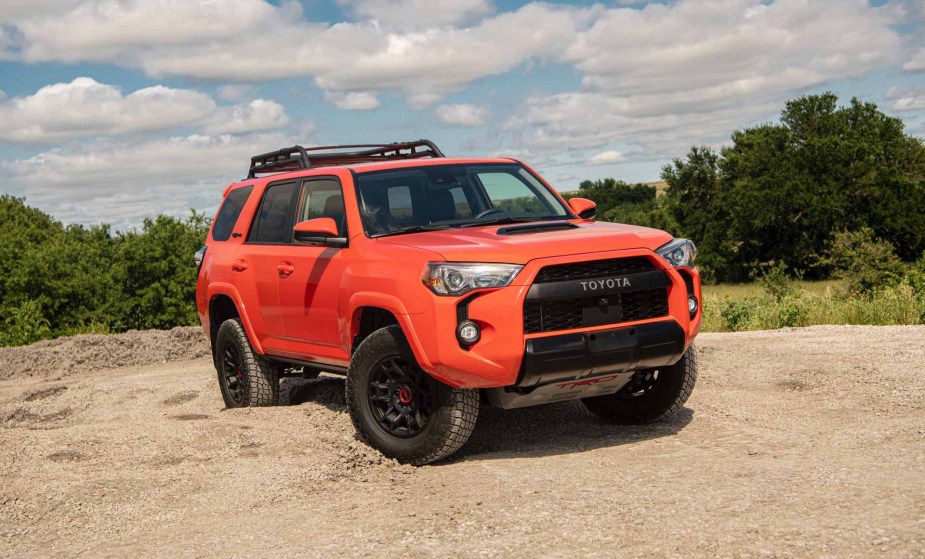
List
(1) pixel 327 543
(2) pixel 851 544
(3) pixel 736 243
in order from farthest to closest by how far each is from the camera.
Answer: (3) pixel 736 243 < (1) pixel 327 543 < (2) pixel 851 544

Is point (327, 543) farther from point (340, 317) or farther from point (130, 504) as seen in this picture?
point (340, 317)

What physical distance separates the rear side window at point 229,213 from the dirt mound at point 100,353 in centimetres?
690

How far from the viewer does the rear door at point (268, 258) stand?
26.4 ft

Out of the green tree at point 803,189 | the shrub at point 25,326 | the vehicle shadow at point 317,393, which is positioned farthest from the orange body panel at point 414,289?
the green tree at point 803,189

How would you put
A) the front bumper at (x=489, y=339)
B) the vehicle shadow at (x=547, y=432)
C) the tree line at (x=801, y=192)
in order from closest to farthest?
1. the front bumper at (x=489, y=339)
2. the vehicle shadow at (x=547, y=432)
3. the tree line at (x=801, y=192)

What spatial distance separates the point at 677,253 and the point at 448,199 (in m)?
1.78

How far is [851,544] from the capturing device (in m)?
4.30

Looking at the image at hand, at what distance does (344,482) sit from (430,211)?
2121mm

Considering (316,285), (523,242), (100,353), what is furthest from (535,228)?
(100,353)

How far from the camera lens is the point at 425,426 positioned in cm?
633

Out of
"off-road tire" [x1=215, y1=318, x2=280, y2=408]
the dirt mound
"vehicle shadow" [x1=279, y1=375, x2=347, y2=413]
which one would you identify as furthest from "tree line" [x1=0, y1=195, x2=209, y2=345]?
"off-road tire" [x1=215, y1=318, x2=280, y2=408]

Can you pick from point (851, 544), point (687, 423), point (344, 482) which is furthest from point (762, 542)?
point (687, 423)

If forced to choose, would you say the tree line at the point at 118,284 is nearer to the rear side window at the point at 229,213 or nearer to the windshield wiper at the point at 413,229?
the rear side window at the point at 229,213

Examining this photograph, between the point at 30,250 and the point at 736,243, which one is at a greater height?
the point at 30,250
